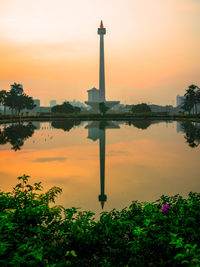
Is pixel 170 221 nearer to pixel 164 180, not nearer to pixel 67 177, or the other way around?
pixel 164 180

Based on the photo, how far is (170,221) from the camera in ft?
19.7

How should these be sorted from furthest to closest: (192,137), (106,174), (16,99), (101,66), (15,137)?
(101,66) < (16,99) < (15,137) < (192,137) < (106,174)

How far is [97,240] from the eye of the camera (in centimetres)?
558

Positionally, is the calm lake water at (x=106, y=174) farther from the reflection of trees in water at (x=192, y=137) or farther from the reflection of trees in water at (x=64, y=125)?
the reflection of trees in water at (x=64, y=125)

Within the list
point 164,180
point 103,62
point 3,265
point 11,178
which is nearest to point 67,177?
point 11,178

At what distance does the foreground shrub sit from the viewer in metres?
4.62

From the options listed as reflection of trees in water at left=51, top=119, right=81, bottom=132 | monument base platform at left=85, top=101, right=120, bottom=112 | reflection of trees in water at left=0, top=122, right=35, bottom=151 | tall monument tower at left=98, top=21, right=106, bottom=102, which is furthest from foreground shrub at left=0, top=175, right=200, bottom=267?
monument base platform at left=85, top=101, right=120, bottom=112

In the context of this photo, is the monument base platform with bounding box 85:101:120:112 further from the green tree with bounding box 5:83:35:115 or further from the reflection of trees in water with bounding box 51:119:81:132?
the reflection of trees in water with bounding box 51:119:81:132

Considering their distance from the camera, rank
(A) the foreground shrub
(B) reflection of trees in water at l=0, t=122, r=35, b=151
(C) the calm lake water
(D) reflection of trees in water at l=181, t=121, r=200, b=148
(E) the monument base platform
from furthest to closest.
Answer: (E) the monument base platform, (B) reflection of trees in water at l=0, t=122, r=35, b=151, (D) reflection of trees in water at l=181, t=121, r=200, b=148, (C) the calm lake water, (A) the foreground shrub

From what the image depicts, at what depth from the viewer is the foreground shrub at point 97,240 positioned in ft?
15.2

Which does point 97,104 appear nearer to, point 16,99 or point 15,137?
point 16,99

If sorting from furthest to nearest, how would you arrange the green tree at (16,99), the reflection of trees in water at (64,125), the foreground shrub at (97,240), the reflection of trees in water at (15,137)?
the green tree at (16,99) < the reflection of trees in water at (64,125) < the reflection of trees in water at (15,137) < the foreground shrub at (97,240)

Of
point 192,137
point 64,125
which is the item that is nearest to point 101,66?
point 64,125

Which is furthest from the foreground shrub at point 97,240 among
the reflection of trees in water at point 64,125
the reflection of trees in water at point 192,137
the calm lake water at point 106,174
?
the reflection of trees in water at point 64,125
